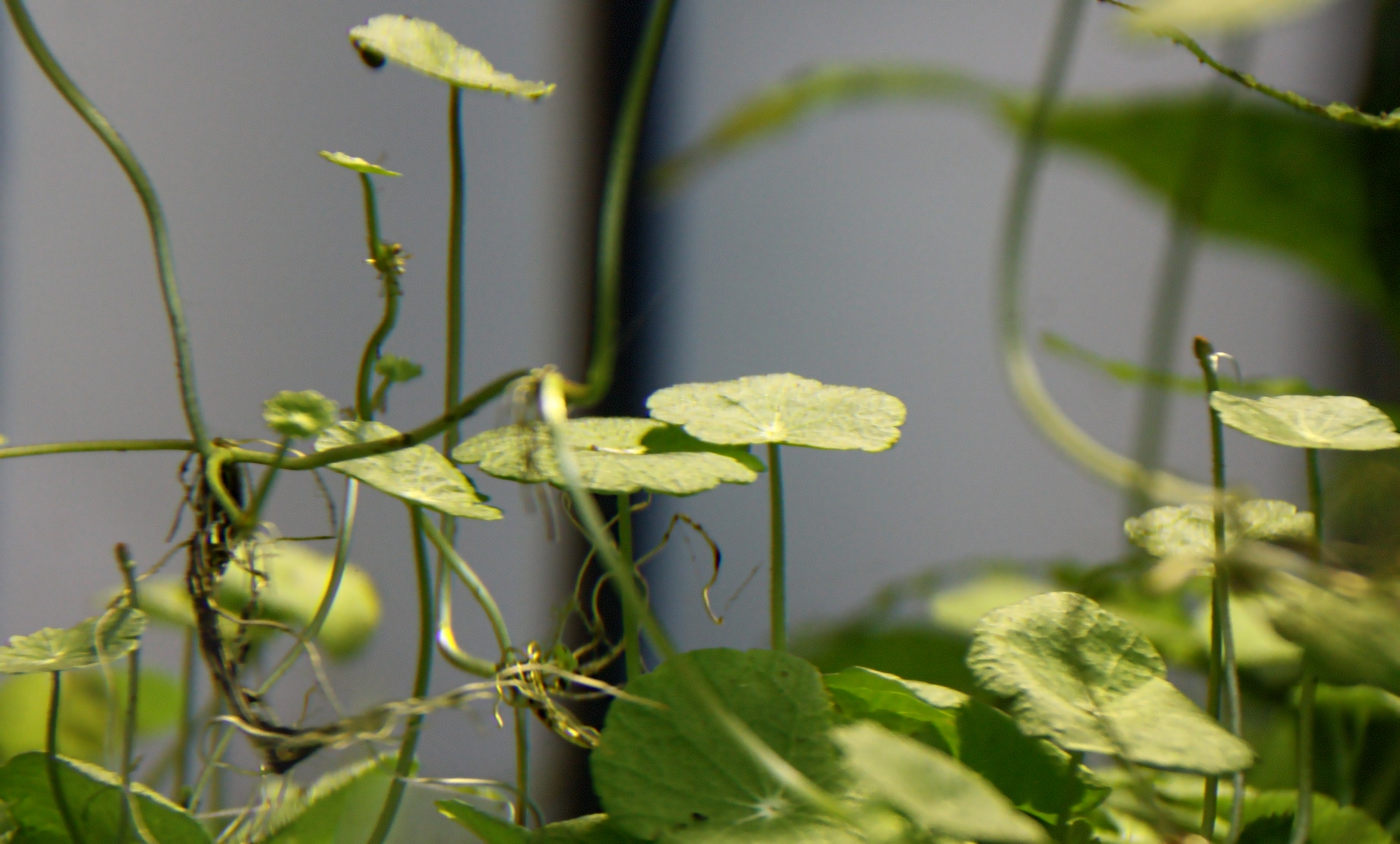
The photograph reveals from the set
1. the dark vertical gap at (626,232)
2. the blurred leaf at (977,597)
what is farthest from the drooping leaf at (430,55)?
the dark vertical gap at (626,232)


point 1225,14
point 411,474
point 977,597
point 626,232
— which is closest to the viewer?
point 1225,14

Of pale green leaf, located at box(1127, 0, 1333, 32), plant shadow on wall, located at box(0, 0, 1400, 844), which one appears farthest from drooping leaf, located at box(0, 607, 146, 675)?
pale green leaf, located at box(1127, 0, 1333, 32)

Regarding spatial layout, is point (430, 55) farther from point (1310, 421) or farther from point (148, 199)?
point (1310, 421)

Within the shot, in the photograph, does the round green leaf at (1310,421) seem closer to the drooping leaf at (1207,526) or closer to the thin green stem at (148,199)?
the drooping leaf at (1207,526)

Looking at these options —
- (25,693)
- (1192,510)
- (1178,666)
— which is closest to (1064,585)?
(1178,666)

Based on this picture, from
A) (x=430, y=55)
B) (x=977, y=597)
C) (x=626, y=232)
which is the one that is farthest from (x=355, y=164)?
(x=626, y=232)
